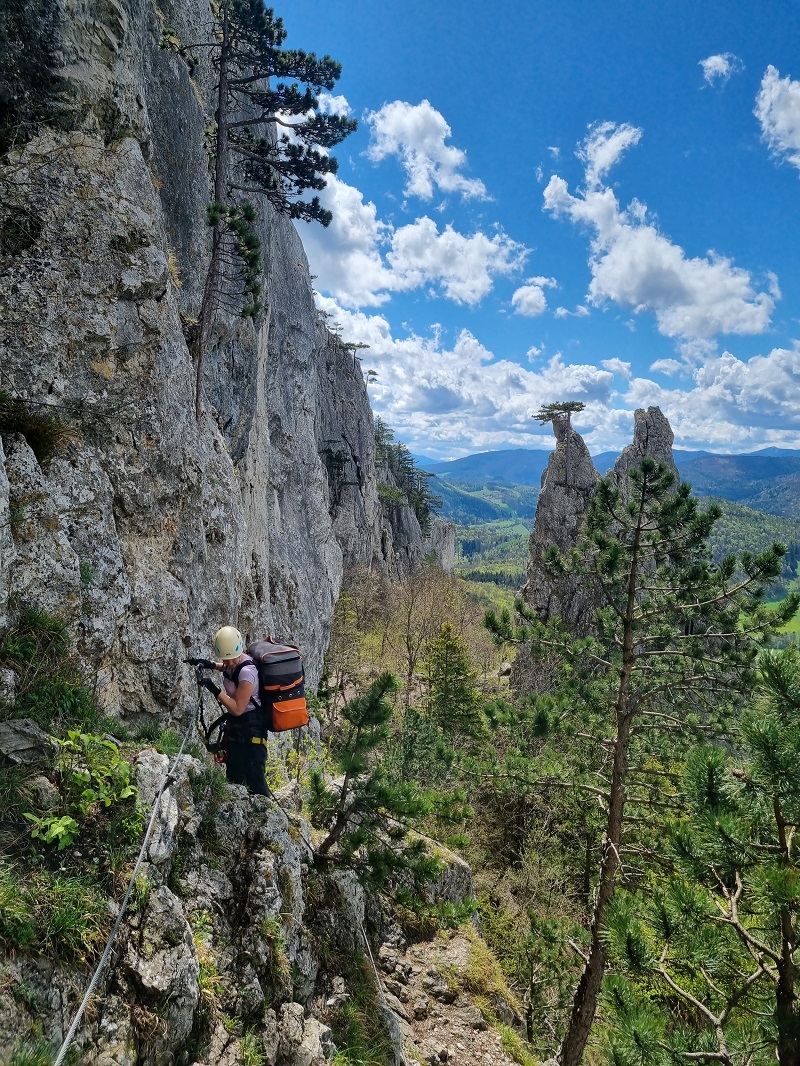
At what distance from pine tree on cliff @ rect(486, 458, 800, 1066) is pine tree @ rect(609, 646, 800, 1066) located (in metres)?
4.00

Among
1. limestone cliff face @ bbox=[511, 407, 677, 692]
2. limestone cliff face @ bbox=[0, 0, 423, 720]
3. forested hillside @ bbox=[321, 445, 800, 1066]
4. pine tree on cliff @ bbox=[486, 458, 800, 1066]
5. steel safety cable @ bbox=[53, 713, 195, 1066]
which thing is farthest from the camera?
limestone cliff face @ bbox=[511, 407, 677, 692]

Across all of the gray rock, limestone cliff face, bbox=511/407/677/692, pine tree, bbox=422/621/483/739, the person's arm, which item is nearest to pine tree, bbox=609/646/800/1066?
the person's arm

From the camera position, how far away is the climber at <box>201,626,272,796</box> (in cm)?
571

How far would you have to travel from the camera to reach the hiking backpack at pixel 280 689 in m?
5.87

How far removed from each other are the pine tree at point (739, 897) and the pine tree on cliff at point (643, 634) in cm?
400

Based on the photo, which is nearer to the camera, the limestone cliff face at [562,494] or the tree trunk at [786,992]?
the tree trunk at [786,992]

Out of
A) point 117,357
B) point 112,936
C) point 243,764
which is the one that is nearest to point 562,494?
point 117,357

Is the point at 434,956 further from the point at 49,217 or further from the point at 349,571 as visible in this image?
the point at 349,571

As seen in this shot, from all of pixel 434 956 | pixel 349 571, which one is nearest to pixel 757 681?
pixel 434 956

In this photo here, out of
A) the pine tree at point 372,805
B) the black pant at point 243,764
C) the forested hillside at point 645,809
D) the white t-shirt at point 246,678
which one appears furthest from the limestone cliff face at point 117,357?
the forested hillside at point 645,809

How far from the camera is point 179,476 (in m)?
9.73

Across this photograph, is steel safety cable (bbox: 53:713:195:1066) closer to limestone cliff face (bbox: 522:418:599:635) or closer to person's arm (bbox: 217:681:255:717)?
person's arm (bbox: 217:681:255:717)

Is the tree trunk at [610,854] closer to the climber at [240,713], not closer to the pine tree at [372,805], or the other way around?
the pine tree at [372,805]

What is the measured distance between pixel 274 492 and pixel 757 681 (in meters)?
20.9
